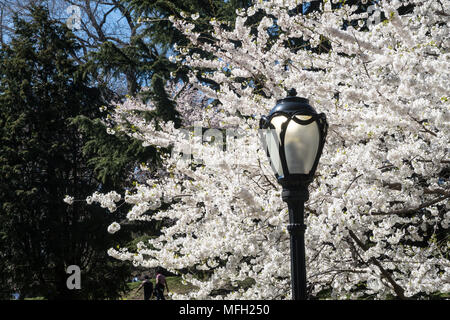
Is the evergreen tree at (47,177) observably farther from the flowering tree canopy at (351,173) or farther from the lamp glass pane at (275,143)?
the lamp glass pane at (275,143)

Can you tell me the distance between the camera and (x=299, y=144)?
10.5 feet

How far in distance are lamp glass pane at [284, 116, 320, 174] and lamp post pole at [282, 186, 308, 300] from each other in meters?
0.17

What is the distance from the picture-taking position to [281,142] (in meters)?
3.20

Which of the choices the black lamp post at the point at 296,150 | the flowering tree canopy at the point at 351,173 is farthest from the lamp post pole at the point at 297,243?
the flowering tree canopy at the point at 351,173

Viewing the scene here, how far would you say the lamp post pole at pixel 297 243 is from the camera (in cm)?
310

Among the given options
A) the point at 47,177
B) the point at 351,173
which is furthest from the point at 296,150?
the point at 47,177

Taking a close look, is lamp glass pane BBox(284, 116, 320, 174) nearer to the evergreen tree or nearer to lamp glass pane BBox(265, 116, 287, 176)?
lamp glass pane BBox(265, 116, 287, 176)

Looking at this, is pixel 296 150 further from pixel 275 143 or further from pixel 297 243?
pixel 297 243

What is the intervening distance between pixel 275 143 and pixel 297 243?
2.32ft

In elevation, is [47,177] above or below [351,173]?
above

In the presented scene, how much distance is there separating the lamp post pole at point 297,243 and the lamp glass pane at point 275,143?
0.20m

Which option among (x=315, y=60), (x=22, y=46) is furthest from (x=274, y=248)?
(x=22, y=46)

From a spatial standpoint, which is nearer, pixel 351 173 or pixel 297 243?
pixel 297 243

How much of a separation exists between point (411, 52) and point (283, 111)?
1.34 m
